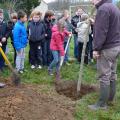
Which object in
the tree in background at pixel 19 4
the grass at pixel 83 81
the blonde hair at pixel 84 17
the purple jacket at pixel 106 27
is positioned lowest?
the tree in background at pixel 19 4

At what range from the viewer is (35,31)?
30.5 feet

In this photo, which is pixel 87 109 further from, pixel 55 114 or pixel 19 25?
pixel 19 25

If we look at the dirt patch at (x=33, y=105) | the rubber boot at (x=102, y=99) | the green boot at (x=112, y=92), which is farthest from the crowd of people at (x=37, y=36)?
the rubber boot at (x=102, y=99)

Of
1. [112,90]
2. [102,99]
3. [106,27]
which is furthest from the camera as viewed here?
[112,90]

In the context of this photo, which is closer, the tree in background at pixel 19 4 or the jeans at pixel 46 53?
the jeans at pixel 46 53

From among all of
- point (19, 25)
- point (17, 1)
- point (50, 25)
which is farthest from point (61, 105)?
point (17, 1)

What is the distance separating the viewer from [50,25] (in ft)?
32.4

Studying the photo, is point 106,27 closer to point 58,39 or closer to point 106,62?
point 106,62

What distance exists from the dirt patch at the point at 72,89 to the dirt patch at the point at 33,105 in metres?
0.32

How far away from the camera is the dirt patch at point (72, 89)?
731 cm

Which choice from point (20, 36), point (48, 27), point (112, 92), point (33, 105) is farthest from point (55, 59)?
point (33, 105)

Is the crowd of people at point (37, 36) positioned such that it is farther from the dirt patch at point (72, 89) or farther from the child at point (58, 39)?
the dirt patch at point (72, 89)

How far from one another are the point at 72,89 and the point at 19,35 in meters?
2.20

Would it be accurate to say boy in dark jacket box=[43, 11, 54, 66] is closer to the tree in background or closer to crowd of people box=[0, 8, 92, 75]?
crowd of people box=[0, 8, 92, 75]
